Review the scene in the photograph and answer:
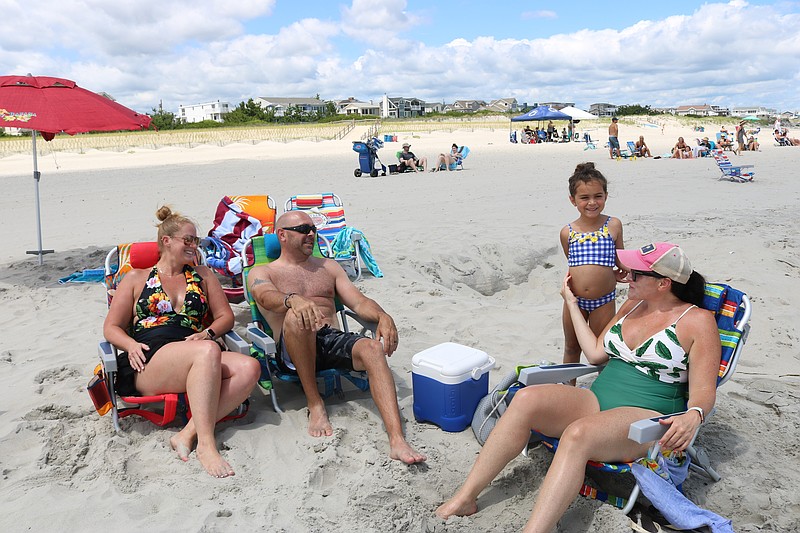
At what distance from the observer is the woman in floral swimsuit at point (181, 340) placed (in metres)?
3.24

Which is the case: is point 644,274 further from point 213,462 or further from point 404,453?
point 213,462

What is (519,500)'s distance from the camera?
9.55 feet

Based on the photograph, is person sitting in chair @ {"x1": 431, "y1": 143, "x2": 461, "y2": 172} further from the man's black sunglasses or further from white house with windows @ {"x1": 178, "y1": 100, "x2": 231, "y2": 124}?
white house with windows @ {"x1": 178, "y1": 100, "x2": 231, "y2": 124}

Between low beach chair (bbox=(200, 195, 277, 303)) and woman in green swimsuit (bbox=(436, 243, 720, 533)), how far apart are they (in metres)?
3.89

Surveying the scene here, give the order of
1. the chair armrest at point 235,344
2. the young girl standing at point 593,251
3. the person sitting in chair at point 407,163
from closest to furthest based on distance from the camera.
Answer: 1. the chair armrest at point 235,344
2. the young girl standing at point 593,251
3. the person sitting in chair at point 407,163

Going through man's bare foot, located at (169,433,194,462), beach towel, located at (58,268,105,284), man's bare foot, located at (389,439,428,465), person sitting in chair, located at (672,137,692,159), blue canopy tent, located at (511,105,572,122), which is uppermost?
blue canopy tent, located at (511,105,572,122)

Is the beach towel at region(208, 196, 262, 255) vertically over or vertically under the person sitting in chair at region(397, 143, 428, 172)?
under

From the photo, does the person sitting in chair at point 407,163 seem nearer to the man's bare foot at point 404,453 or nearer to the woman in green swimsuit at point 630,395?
the man's bare foot at point 404,453

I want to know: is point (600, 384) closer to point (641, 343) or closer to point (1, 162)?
point (641, 343)

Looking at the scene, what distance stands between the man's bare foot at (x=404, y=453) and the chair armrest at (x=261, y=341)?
0.85 metres

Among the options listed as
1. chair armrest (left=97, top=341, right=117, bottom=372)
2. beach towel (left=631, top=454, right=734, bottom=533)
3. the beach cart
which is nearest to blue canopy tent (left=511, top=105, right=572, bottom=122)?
the beach cart

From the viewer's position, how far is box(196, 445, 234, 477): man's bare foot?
9.87 feet

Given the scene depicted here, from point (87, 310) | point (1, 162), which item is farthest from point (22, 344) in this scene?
point (1, 162)

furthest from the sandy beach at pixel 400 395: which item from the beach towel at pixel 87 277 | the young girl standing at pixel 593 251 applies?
the young girl standing at pixel 593 251
